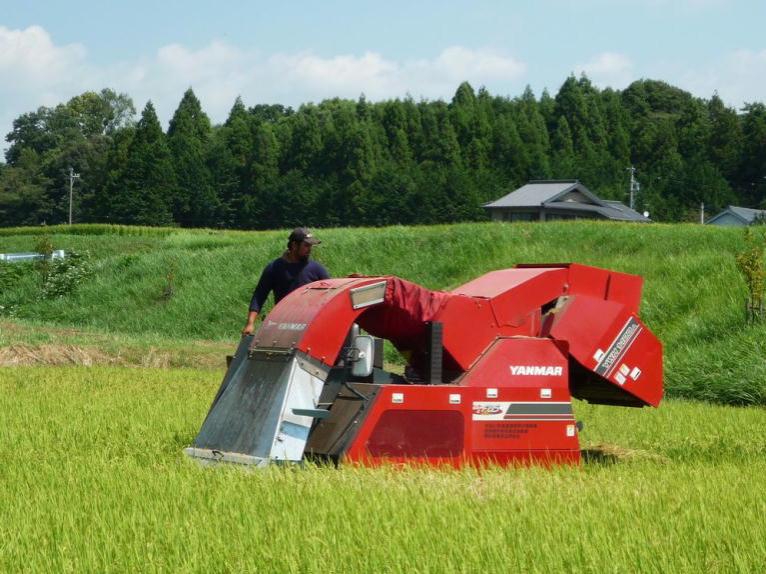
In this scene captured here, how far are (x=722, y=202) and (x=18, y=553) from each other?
74077mm

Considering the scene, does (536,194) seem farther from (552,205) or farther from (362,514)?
(362,514)

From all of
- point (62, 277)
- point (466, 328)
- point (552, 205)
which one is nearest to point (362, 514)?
point (466, 328)

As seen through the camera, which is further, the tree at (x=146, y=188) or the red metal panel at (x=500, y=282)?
the tree at (x=146, y=188)

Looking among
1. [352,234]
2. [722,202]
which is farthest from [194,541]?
[722,202]

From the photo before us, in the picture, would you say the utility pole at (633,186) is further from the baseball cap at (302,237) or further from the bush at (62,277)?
the baseball cap at (302,237)

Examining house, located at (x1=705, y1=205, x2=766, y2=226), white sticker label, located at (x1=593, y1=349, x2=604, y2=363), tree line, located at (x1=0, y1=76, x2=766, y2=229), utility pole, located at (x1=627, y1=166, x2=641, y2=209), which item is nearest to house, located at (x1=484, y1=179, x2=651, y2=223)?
tree line, located at (x1=0, y1=76, x2=766, y2=229)

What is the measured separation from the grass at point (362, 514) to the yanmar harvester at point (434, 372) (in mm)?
300

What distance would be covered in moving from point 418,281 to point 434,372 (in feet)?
71.6

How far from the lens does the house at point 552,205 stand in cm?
6662

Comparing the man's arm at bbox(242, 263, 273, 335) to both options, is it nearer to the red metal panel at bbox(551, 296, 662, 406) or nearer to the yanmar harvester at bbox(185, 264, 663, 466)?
the yanmar harvester at bbox(185, 264, 663, 466)

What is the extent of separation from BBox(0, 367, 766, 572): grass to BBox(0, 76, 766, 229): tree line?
61.9 metres

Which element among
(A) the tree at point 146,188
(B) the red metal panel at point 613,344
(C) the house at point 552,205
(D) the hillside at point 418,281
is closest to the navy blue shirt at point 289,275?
(B) the red metal panel at point 613,344

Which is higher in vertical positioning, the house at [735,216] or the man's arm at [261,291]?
the man's arm at [261,291]

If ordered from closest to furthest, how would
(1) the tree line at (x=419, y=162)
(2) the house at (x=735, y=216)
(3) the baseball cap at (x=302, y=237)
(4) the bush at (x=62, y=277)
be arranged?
(3) the baseball cap at (x=302, y=237) → (4) the bush at (x=62, y=277) → (2) the house at (x=735, y=216) → (1) the tree line at (x=419, y=162)
